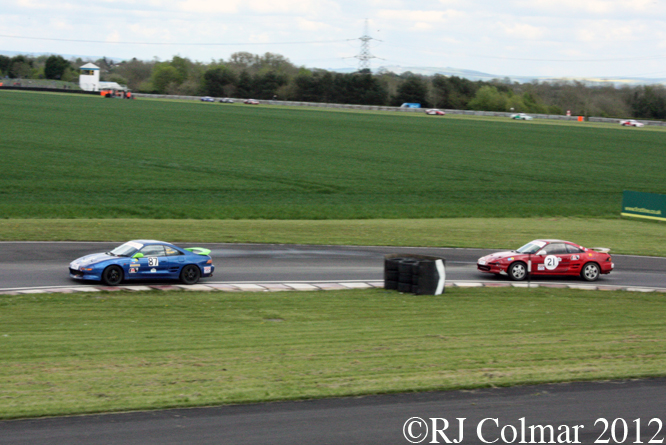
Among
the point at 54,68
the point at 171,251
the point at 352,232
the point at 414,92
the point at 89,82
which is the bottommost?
the point at 352,232

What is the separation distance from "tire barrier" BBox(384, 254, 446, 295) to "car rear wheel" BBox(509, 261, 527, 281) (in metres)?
3.49

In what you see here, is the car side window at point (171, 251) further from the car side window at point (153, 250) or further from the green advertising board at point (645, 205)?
the green advertising board at point (645, 205)

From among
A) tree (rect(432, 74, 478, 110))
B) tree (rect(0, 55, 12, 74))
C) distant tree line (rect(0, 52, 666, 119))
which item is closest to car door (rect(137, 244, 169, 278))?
distant tree line (rect(0, 52, 666, 119))

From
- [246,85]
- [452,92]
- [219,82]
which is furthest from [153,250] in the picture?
[219,82]

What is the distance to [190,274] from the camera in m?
18.0

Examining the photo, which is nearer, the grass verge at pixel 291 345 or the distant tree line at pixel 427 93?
the grass verge at pixel 291 345

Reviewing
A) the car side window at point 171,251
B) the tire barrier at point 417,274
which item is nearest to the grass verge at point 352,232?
the car side window at point 171,251

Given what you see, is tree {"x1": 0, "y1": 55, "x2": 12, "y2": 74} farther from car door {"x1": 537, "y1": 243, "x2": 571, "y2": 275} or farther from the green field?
car door {"x1": 537, "y1": 243, "x2": 571, "y2": 275}

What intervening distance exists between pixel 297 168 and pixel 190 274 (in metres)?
29.3

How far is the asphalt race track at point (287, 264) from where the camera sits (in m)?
18.3

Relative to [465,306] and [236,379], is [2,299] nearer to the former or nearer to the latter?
[236,379]

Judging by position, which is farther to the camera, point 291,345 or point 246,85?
point 246,85

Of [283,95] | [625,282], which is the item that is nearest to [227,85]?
[283,95]

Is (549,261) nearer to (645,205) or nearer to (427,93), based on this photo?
(645,205)
